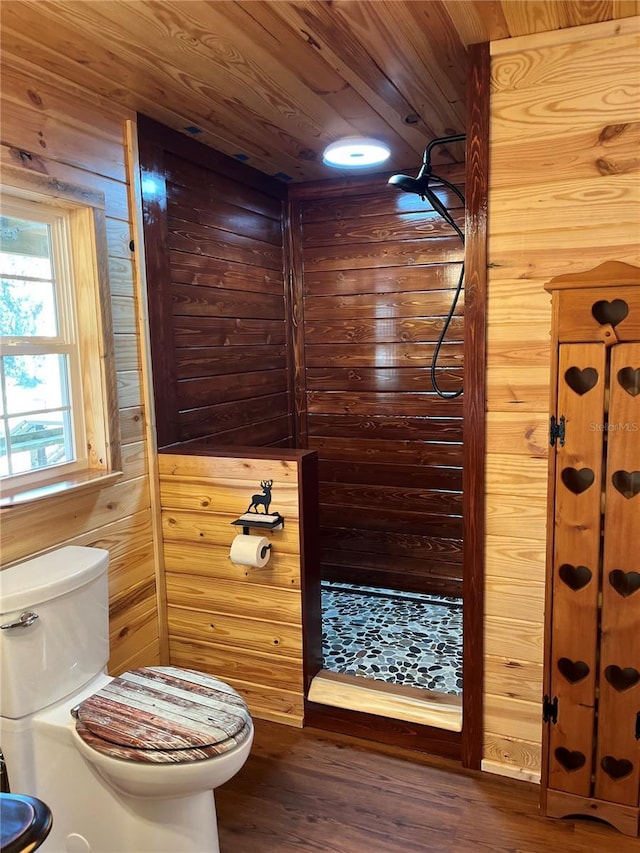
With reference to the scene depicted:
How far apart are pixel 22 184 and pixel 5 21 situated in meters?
0.40

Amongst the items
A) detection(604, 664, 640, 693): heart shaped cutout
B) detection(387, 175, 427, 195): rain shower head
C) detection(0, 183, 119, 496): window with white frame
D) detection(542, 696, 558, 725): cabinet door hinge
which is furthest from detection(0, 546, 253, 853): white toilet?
detection(387, 175, 427, 195): rain shower head

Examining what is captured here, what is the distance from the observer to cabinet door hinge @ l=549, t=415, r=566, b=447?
1.78 meters

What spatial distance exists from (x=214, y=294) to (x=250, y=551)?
1238 millimetres

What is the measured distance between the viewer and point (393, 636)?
9.99 feet

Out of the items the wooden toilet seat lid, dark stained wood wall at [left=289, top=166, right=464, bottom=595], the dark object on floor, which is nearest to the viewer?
the dark object on floor

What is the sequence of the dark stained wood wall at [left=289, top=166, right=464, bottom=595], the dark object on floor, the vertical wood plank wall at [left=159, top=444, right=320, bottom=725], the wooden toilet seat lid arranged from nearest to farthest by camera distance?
the dark object on floor
the wooden toilet seat lid
the vertical wood plank wall at [left=159, top=444, right=320, bottom=725]
the dark stained wood wall at [left=289, top=166, right=464, bottom=595]

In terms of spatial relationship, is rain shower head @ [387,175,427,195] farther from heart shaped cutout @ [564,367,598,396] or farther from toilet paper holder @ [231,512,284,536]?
toilet paper holder @ [231,512,284,536]

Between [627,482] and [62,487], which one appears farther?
[62,487]

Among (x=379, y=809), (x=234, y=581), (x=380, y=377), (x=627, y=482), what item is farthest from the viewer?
(x=380, y=377)

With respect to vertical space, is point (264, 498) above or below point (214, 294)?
below

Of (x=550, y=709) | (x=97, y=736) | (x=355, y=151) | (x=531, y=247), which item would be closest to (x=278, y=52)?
(x=355, y=151)

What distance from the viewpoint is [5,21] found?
169cm

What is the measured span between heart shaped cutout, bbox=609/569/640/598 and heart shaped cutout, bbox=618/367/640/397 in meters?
0.49

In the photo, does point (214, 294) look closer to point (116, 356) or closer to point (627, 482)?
point (116, 356)
